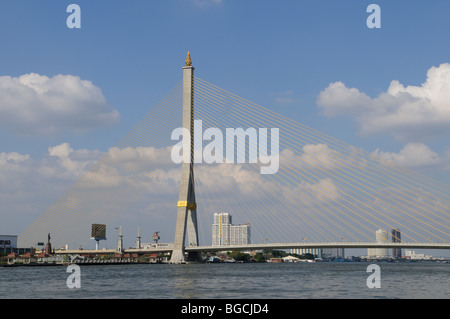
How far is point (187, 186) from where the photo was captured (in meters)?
92.6

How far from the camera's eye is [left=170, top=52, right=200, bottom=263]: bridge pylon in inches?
3649

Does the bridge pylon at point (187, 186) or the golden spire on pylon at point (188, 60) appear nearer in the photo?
the bridge pylon at point (187, 186)

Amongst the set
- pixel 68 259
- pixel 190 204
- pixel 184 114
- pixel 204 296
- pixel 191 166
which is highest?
pixel 184 114

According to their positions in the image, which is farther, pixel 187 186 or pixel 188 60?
pixel 188 60

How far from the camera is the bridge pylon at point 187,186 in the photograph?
92.7 meters

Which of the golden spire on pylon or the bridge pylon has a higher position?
the golden spire on pylon

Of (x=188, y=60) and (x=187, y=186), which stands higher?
(x=188, y=60)

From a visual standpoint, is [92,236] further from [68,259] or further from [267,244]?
[267,244]

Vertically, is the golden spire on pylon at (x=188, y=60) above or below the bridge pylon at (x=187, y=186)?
above

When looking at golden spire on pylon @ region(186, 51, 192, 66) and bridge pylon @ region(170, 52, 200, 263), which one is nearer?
bridge pylon @ region(170, 52, 200, 263)

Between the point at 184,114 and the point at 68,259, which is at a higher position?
the point at 184,114

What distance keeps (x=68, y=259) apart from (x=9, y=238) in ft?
132
